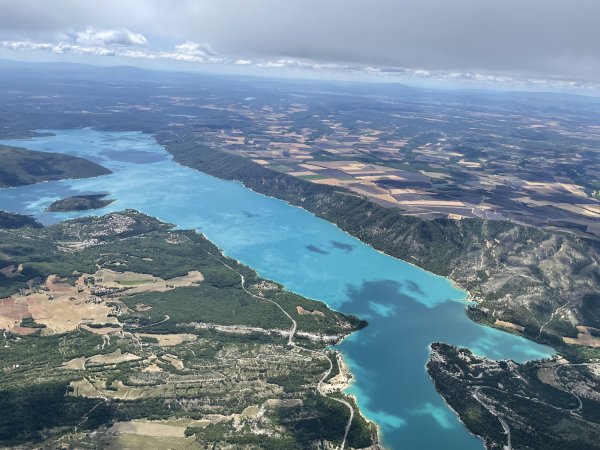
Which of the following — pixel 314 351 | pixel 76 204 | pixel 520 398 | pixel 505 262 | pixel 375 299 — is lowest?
pixel 520 398

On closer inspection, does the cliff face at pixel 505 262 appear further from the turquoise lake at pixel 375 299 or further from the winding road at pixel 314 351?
the winding road at pixel 314 351

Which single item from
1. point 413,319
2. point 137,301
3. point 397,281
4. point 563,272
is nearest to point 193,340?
point 137,301

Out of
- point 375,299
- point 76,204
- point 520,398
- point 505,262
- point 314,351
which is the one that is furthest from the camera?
point 76,204

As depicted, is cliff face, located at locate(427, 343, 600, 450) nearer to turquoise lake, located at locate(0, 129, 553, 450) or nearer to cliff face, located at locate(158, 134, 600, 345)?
turquoise lake, located at locate(0, 129, 553, 450)

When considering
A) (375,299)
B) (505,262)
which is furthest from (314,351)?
(505,262)

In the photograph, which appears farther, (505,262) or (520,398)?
(505,262)

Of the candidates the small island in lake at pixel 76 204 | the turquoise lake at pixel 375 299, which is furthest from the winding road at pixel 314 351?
the small island in lake at pixel 76 204

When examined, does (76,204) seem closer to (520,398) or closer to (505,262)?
(505,262)
